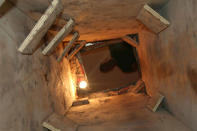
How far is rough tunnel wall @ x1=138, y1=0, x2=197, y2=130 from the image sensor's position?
2164 mm

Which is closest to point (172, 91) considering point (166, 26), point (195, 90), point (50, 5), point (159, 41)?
point (195, 90)

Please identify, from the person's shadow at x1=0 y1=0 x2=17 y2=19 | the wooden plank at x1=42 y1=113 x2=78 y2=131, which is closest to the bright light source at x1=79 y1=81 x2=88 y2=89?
the wooden plank at x1=42 y1=113 x2=78 y2=131

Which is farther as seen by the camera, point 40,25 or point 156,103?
point 156,103

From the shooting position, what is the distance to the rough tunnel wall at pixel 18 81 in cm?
173

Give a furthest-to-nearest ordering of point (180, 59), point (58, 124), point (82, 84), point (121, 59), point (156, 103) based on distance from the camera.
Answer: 1. point (121, 59)
2. point (82, 84)
3. point (156, 103)
4. point (58, 124)
5. point (180, 59)

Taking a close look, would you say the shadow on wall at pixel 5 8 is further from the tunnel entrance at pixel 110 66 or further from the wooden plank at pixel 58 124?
the tunnel entrance at pixel 110 66

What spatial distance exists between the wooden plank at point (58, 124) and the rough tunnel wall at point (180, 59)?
6.75 ft

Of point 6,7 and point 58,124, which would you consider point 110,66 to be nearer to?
point 58,124

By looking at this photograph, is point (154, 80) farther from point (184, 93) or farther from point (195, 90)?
point (195, 90)

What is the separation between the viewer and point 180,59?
8.32ft

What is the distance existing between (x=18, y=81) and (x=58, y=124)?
45.4 inches

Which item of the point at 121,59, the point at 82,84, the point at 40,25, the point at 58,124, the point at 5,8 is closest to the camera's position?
the point at 5,8

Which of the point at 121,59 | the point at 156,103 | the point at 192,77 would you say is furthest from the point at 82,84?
the point at 192,77

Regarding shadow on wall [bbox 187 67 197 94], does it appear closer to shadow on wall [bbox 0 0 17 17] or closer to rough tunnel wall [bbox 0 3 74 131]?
rough tunnel wall [bbox 0 3 74 131]
